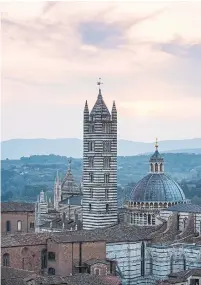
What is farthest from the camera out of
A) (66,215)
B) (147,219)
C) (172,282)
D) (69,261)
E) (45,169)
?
(45,169)

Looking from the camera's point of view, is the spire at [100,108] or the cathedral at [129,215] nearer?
the cathedral at [129,215]

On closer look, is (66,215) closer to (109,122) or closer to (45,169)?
(109,122)

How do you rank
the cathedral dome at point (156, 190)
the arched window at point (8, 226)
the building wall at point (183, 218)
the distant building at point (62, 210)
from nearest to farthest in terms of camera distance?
the building wall at point (183, 218) < the cathedral dome at point (156, 190) < the distant building at point (62, 210) < the arched window at point (8, 226)

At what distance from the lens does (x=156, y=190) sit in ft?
133

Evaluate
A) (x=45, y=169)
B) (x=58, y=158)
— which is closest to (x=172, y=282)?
(x=45, y=169)

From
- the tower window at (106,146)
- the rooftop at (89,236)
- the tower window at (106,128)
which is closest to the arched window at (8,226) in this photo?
the tower window at (106,146)

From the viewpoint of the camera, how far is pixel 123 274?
35250mm

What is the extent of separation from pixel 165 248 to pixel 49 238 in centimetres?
496

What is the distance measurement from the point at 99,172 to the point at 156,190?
9.33ft

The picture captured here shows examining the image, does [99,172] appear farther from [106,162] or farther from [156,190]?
[156,190]

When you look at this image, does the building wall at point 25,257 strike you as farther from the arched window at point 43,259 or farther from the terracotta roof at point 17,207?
the terracotta roof at point 17,207

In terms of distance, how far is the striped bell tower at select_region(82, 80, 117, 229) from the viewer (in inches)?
1608

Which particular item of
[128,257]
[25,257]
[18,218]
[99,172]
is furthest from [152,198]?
[18,218]

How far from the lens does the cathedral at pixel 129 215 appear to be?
34.9m
